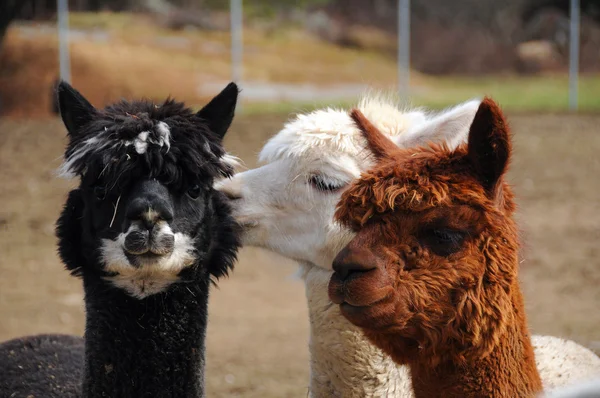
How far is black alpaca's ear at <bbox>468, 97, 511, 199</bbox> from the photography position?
2973 millimetres

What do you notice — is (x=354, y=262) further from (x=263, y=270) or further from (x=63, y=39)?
(x=63, y=39)

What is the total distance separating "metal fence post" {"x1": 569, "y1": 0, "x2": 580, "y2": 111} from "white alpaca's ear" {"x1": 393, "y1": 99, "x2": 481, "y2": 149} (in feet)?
51.4

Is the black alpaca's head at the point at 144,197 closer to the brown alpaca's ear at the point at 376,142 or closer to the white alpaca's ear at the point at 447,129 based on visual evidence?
the brown alpaca's ear at the point at 376,142

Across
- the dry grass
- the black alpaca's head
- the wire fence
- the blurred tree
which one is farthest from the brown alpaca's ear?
the blurred tree

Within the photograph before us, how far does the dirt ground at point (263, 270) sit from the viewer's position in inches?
325

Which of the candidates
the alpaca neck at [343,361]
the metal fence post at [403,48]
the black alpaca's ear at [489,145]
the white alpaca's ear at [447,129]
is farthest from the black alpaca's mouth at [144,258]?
the metal fence post at [403,48]

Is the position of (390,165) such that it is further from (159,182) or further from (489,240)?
(159,182)

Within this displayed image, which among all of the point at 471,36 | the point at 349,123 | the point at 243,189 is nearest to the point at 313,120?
the point at 349,123

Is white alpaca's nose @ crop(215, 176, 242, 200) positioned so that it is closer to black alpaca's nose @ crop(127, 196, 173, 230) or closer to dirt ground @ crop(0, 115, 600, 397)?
dirt ground @ crop(0, 115, 600, 397)

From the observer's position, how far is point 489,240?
3016 mm

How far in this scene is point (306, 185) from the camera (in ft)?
14.6

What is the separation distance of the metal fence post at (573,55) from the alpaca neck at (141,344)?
1641cm

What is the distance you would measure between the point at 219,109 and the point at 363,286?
1701mm

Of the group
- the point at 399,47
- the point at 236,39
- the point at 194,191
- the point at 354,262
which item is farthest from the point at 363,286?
the point at 399,47
